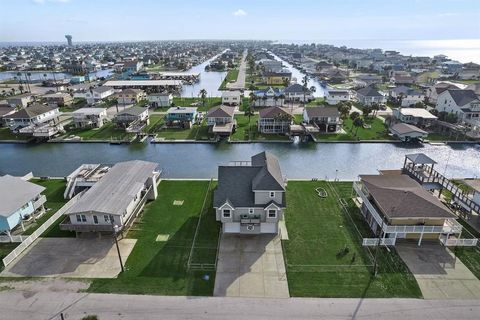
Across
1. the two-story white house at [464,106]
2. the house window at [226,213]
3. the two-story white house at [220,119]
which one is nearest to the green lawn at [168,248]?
the house window at [226,213]

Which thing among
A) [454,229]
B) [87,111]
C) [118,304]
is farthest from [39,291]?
[87,111]

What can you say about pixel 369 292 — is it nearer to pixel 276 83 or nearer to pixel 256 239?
pixel 256 239

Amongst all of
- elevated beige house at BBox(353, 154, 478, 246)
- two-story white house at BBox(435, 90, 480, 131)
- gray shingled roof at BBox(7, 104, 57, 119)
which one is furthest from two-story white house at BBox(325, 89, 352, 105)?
gray shingled roof at BBox(7, 104, 57, 119)

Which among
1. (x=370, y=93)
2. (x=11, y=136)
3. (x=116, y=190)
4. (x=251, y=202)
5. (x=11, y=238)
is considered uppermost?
(x=251, y=202)

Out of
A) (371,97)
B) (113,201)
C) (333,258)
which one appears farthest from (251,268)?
(371,97)

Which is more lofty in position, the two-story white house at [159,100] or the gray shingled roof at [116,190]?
the gray shingled roof at [116,190]

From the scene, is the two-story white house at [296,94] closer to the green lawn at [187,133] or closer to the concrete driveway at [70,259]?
the green lawn at [187,133]

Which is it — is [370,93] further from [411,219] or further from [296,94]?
[411,219]

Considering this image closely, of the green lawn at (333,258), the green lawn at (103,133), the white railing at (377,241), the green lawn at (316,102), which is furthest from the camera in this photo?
the green lawn at (316,102)
